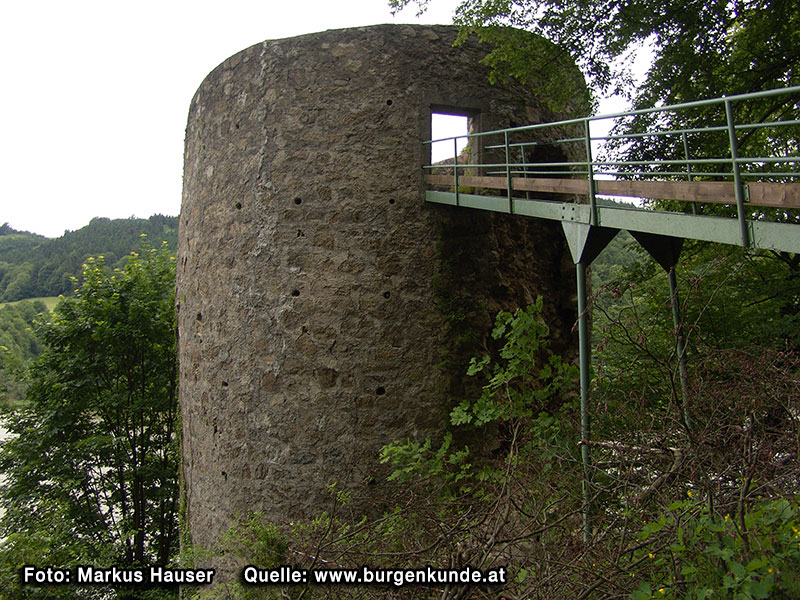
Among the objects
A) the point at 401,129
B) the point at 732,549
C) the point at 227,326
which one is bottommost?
the point at 732,549

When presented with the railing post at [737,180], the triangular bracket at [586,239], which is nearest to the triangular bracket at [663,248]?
the triangular bracket at [586,239]

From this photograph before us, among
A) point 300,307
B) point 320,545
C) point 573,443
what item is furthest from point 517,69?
point 320,545

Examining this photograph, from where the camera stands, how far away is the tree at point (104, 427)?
35.7 ft

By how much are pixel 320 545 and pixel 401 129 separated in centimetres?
420

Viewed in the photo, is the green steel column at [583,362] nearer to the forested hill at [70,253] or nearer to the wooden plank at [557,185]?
the wooden plank at [557,185]

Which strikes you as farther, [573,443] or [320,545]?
[573,443]

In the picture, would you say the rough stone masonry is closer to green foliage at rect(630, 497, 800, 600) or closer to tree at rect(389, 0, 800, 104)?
tree at rect(389, 0, 800, 104)

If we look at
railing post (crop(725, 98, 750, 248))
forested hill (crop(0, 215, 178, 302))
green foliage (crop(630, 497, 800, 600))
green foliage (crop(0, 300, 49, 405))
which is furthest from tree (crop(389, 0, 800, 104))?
forested hill (crop(0, 215, 178, 302))

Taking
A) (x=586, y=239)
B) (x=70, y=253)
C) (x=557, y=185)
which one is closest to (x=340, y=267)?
(x=557, y=185)

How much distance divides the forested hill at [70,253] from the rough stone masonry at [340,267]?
26306mm

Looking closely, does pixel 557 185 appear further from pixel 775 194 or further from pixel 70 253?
pixel 70 253

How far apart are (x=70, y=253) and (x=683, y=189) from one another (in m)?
39.8

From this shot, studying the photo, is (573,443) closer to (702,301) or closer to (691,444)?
(691,444)

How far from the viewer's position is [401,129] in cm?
632
